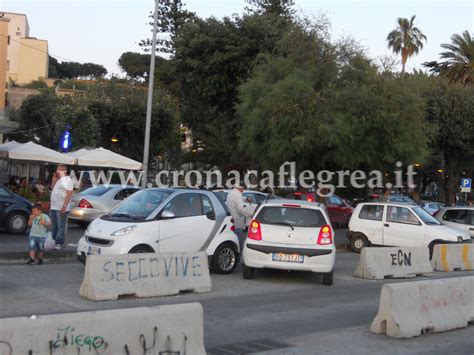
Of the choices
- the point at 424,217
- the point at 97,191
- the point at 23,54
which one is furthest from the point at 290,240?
the point at 23,54

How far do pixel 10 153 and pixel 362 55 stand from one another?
41.6ft

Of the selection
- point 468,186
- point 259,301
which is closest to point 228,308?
point 259,301

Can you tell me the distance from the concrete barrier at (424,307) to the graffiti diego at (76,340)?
4.19 m

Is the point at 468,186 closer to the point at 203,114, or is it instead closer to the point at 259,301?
the point at 203,114

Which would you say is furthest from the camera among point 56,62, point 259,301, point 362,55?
point 56,62

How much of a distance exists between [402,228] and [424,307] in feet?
32.2

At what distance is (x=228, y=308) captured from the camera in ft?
32.5

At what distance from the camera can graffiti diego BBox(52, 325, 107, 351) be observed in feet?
18.3

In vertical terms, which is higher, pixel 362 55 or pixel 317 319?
pixel 362 55

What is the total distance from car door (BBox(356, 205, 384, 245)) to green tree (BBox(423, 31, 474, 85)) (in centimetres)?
2997

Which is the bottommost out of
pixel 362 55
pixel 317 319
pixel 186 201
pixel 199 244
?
pixel 317 319

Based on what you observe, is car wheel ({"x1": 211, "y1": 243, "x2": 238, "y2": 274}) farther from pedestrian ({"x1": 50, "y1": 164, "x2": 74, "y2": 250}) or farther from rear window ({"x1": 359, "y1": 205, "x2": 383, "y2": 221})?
rear window ({"x1": 359, "y1": 205, "x2": 383, "y2": 221})

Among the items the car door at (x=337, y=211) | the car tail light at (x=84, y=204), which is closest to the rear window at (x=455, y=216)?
the car door at (x=337, y=211)

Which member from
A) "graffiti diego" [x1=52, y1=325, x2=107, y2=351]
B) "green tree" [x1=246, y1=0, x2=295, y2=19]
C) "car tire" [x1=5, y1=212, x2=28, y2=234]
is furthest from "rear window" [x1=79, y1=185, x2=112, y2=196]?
"green tree" [x1=246, y1=0, x2=295, y2=19]
